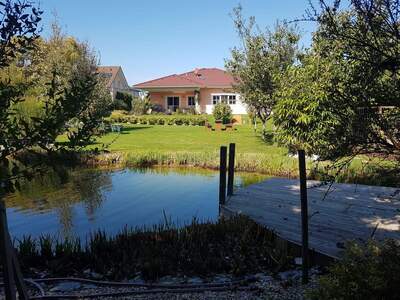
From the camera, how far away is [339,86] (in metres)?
3.42

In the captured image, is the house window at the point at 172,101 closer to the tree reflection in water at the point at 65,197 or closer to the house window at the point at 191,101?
the house window at the point at 191,101

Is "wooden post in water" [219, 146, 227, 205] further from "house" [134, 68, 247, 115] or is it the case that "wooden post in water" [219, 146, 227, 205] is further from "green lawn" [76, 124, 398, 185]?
"house" [134, 68, 247, 115]

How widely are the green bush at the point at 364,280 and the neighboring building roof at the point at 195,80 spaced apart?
126ft

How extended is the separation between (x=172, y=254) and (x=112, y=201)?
6.16 meters

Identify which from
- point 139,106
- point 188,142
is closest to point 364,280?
point 188,142

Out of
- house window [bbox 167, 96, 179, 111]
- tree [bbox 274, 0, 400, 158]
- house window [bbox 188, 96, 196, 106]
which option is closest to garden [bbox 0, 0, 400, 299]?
tree [bbox 274, 0, 400, 158]

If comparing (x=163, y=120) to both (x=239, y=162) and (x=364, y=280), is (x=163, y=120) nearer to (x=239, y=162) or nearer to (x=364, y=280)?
(x=239, y=162)

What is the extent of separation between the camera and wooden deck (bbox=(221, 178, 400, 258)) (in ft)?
19.7

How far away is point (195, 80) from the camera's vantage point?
44.0 meters

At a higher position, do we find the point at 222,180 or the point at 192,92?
the point at 192,92

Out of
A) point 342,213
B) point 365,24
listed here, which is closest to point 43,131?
point 365,24

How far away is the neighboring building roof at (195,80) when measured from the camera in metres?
42.4

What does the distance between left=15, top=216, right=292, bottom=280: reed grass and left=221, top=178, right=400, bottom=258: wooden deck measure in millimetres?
485

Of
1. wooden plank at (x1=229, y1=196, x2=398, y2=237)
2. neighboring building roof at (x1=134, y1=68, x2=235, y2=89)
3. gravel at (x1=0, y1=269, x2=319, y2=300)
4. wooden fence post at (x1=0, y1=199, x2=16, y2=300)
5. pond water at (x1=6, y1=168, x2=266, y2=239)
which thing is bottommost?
pond water at (x1=6, y1=168, x2=266, y2=239)
